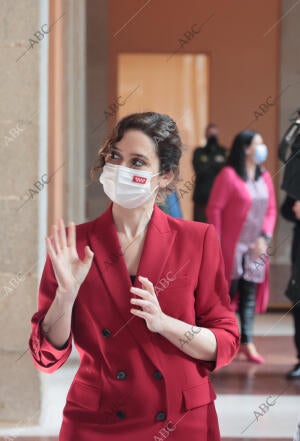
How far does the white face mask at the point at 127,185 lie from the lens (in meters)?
2.37

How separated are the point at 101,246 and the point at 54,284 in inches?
5.9

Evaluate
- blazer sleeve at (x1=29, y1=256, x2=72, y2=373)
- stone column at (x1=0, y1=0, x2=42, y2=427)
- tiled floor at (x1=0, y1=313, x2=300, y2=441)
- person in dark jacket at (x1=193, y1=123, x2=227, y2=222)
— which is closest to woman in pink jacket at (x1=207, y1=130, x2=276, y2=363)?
tiled floor at (x1=0, y1=313, x2=300, y2=441)

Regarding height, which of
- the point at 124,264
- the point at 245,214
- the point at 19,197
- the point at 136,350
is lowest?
the point at 245,214

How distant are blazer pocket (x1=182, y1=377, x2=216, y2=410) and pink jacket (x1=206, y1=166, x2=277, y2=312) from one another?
→ 4818 millimetres

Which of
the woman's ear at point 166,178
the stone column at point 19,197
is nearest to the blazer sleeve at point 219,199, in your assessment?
the stone column at point 19,197

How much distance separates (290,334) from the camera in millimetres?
8836

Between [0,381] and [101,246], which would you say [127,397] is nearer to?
[101,246]

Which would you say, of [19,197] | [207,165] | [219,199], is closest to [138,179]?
[19,197]

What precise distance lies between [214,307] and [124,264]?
250mm

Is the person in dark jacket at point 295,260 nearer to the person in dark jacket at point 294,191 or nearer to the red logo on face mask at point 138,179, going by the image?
the person in dark jacket at point 294,191

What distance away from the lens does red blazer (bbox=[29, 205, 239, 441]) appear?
2305mm

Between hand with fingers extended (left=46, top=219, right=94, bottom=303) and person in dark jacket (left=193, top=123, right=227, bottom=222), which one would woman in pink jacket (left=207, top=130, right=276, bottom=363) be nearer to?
hand with fingers extended (left=46, top=219, right=94, bottom=303)

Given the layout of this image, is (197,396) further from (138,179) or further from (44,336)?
(138,179)

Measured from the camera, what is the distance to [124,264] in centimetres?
235
